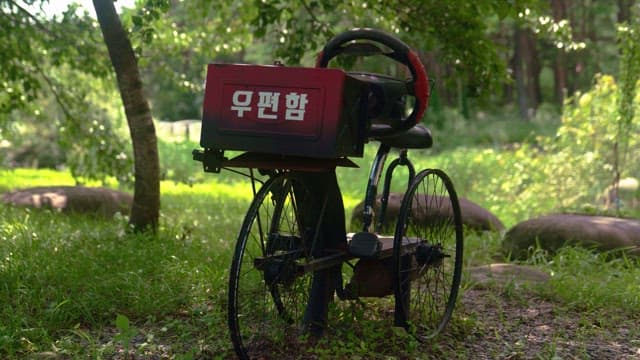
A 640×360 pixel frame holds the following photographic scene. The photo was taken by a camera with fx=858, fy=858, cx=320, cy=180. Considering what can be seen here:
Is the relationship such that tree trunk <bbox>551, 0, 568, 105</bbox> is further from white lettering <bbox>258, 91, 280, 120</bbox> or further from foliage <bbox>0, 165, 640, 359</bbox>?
white lettering <bbox>258, 91, 280, 120</bbox>

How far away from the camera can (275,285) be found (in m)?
4.02

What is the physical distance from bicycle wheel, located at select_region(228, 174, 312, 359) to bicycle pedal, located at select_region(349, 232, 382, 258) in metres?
0.24

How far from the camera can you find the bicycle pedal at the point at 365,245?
14.0 ft

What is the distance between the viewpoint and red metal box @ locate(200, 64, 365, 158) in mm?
3754

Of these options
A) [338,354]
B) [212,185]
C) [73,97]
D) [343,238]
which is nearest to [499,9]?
[343,238]

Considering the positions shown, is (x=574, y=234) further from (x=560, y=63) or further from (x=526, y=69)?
(x=526, y=69)

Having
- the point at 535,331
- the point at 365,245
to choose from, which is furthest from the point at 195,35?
the point at 365,245

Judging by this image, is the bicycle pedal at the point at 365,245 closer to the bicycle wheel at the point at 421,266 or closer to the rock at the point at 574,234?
the bicycle wheel at the point at 421,266

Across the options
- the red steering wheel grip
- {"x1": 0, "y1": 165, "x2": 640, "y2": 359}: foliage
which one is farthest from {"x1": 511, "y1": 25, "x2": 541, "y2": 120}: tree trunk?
the red steering wheel grip

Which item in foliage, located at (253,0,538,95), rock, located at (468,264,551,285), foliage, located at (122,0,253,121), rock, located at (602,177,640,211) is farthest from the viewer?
rock, located at (602,177,640,211)

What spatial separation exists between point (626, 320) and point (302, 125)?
9.86ft

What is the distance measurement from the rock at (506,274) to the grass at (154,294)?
0.17m

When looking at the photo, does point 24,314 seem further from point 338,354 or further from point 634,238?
point 634,238

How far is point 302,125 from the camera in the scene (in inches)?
148
